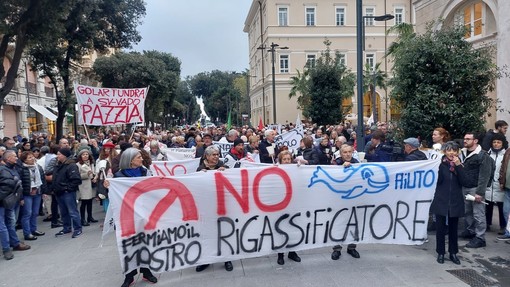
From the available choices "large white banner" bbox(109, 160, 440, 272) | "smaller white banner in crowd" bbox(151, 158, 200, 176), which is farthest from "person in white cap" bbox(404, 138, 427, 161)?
"smaller white banner in crowd" bbox(151, 158, 200, 176)

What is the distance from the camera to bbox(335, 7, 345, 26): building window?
4634 centimetres

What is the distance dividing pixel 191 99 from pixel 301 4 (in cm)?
6164

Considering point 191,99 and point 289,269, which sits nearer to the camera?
point 289,269

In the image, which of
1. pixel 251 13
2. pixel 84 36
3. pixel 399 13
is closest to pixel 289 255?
pixel 84 36

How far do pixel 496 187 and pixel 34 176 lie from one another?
27.6 ft

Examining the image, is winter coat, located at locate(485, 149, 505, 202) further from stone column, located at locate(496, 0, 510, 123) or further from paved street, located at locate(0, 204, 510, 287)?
stone column, located at locate(496, 0, 510, 123)

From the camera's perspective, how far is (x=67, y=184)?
7539 millimetres

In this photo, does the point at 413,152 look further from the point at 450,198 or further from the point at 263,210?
the point at 263,210

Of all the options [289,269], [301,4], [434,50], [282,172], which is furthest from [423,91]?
[301,4]

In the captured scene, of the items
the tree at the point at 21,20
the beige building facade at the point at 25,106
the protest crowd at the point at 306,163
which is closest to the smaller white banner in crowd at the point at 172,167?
the protest crowd at the point at 306,163

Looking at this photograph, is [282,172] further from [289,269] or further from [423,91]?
[423,91]

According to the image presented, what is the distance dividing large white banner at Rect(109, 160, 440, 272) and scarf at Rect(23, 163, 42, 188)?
11.9ft

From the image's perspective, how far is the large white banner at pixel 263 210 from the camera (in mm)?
5125

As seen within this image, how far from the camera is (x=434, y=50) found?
27.1ft
